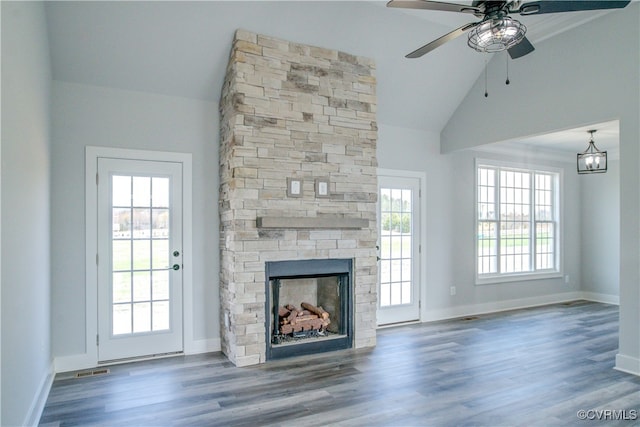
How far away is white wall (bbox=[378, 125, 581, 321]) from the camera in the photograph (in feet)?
19.5

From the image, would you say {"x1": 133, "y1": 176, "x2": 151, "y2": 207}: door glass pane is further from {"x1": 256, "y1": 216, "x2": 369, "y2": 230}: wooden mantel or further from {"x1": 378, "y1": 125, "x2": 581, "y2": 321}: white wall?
{"x1": 378, "y1": 125, "x2": 581, "y2": 321}: white wall

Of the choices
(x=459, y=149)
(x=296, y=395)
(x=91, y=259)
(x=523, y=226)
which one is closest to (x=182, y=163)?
(x=91, y=259)

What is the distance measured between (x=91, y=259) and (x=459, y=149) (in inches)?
186

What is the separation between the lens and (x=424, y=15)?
15.0 feet

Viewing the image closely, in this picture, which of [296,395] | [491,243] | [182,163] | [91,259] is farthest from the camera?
[491,243]

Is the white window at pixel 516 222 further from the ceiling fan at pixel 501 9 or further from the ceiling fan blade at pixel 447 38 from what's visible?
the ceiling fan at pixel 501 9

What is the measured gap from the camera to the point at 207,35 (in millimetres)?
4051

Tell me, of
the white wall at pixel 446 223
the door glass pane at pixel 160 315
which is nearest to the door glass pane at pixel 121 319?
the door glass pane at pixel 160 315

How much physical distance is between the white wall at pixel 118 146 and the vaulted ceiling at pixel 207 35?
17 cm

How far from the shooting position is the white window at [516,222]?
6656 mm

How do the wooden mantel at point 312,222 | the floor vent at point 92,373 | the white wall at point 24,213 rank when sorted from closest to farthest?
the white wall at point 24,213 < the floor vent at point 92,373 < the wooden mantel at point 312,222

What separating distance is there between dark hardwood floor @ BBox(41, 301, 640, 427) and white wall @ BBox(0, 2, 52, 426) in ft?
1.84

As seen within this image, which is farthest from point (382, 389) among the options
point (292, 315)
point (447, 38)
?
point (447, 38)

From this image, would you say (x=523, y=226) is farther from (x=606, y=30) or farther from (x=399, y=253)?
(x=606, y=30)
